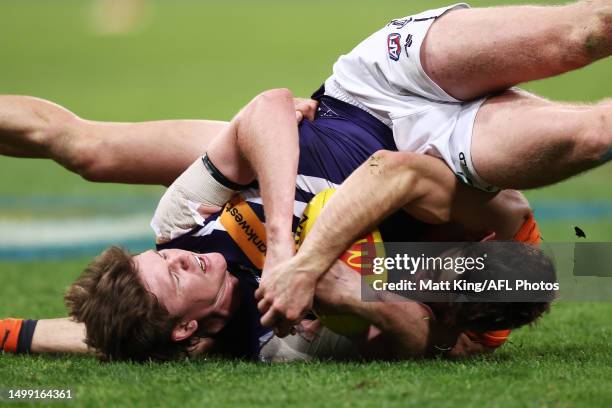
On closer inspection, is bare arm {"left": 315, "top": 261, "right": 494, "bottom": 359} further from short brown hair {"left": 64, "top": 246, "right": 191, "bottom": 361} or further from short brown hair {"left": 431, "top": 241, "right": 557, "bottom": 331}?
short brown hair {"left": 64, "top": 246, "right": 191, "bottom": 361}

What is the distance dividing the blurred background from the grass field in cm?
5

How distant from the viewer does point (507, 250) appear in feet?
15.9

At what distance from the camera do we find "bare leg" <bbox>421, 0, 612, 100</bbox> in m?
4.64

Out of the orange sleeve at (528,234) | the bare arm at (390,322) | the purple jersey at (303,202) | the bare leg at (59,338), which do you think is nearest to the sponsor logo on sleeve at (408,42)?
the purple jersey at (303,202)

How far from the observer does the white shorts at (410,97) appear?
4832 millimetres

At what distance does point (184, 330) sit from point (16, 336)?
1016mm

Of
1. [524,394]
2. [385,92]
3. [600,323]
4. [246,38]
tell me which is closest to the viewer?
[524,394]

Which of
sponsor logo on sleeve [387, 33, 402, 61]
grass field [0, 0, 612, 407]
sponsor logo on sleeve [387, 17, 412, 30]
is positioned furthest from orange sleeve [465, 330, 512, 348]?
sponsor logo on sleeve [387, 17, 412, 30]

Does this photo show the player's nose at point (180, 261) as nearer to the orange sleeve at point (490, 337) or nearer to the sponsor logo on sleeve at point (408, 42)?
the orange sleeve at point (490, 337)

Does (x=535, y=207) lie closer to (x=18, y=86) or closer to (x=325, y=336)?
(x=325, y=336)

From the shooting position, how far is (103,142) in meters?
5.71

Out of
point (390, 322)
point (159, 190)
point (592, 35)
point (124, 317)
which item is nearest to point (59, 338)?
point (124, 317)

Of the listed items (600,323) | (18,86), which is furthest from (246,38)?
(600,323)

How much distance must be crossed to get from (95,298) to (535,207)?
785 centimetres
